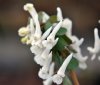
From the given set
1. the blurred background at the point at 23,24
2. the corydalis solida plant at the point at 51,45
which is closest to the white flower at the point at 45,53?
the corydalis solida plant at the point at 51,45

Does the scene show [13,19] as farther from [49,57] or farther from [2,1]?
[49,57]

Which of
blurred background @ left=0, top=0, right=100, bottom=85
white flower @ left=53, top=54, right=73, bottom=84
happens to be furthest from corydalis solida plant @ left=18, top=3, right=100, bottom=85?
blurred background @ left=0, top=0, right=100, bottom=85

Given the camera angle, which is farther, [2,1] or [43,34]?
[2,1]

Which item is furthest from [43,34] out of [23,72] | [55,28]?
[23,72]

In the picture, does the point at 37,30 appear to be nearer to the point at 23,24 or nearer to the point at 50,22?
the point at 50,22

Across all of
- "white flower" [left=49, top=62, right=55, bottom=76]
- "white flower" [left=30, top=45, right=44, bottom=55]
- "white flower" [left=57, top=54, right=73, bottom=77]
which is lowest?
"white flower" [left=57, top=54, right=73, bottom=77]

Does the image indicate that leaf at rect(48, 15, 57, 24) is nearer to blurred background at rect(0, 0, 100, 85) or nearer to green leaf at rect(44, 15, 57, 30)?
green leaf at rect(44, 15, 57, 30)
